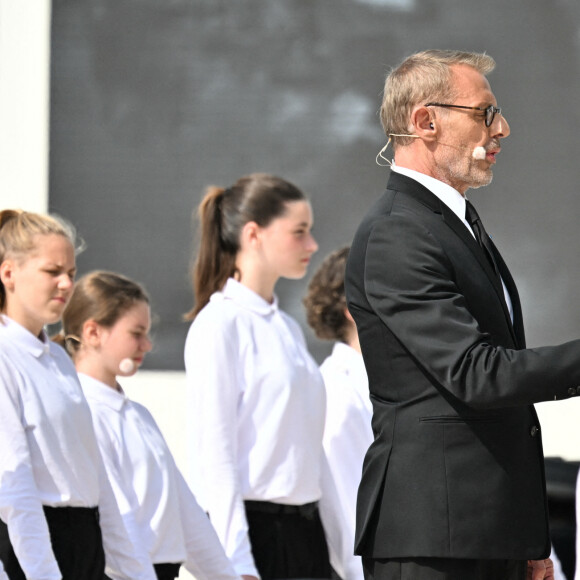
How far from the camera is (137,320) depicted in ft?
13.0

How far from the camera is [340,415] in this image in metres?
4.09

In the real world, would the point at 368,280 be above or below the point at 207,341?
above

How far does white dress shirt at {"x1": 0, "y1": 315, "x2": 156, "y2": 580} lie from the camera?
9.80ft

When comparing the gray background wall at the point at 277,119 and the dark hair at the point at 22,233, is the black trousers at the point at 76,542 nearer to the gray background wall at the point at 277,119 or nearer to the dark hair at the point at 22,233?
the dark hair at the point at 22,233

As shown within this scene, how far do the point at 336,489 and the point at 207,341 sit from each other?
24.4 inches

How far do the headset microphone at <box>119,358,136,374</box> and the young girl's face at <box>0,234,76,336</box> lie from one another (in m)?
0.47

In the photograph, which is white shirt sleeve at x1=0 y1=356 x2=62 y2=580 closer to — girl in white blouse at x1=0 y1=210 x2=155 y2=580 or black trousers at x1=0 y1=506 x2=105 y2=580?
girl in white blouse at x1=0 y1=210 x2=155 y2=580

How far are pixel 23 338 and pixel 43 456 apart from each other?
1.09 feet

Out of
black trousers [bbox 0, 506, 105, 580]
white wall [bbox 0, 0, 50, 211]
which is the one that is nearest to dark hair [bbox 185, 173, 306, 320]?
black trousers [bbox 0, 506, 105, 580]

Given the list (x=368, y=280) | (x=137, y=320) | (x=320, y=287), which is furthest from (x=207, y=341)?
(x=368, y=280)

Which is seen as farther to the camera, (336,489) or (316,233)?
(316,233)

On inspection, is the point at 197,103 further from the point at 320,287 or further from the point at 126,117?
the point at 320,287

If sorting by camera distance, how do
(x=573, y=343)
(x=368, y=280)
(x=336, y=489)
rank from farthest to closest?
(x=336, y=489) → (x=368, y=280) → (x=573, y=343)

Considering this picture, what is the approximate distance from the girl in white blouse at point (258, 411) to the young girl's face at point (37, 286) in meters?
0.53
